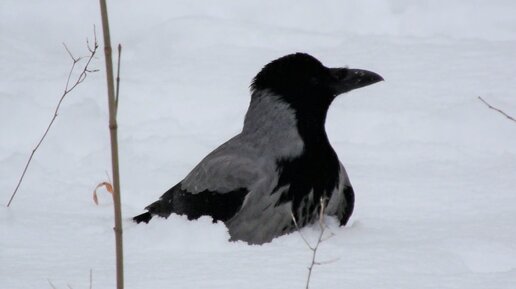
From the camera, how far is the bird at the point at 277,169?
A: 5.34m

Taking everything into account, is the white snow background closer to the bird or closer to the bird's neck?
the bird

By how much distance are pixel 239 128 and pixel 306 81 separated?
7.17 feet

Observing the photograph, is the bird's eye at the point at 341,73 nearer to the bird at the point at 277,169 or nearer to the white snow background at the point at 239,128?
the bird at the point at 277,169

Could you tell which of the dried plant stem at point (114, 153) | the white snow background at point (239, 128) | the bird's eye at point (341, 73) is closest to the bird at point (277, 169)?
the bird's eye at point (341, 73)

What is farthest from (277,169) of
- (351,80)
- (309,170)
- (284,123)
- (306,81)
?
(351,80)

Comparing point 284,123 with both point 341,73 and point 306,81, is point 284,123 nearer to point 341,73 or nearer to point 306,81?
point 306,81

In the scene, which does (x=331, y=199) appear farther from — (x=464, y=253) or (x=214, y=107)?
(x=214, y=107)

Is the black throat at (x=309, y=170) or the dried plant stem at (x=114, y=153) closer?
the dried plant stem at (x=114, y=153)

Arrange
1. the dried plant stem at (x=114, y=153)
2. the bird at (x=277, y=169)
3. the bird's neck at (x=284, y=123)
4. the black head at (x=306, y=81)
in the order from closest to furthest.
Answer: the dried plant stem at (x=114, y=153), the bird at (x=277, y=169), the bird's neck at (x=284, y=123), the black head at (x=306, y=81)

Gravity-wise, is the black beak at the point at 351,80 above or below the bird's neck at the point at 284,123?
above

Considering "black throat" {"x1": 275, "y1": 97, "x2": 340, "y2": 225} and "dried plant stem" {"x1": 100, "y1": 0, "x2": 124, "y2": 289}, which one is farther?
"black throat" {"x1": 275, "y1": 97, "x2": 340, "y2": 225}

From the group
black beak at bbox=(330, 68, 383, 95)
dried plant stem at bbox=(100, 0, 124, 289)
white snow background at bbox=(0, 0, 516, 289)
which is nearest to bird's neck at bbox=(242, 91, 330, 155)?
black beak at bbox=(330, 68, 383, 95)

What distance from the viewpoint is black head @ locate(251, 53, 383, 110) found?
5.69 metres

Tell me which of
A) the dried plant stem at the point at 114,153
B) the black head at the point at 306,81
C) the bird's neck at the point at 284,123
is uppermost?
the black head at the point at 306,81
